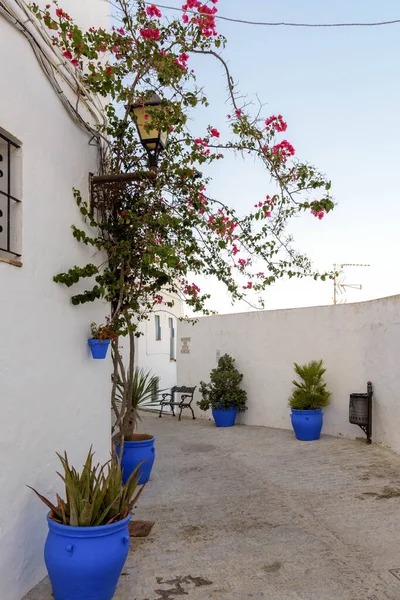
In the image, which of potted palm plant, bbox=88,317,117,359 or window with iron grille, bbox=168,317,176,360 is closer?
potted palm plant, bbox=88,317,117,359

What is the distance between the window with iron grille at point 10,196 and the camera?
3.01 meters

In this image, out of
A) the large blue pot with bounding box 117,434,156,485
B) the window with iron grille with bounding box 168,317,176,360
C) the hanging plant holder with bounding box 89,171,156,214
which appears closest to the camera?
the hanging plant holder with bounding box 89,171,156,214

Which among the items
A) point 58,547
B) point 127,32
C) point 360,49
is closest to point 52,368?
point 58,547

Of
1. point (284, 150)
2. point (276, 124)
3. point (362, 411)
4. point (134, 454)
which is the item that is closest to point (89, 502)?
point (134, 454)

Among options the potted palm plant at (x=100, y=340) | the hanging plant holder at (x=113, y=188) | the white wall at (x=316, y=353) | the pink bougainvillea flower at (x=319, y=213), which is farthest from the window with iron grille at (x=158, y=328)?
the pink bougainvillea flower at (x=319, y=213)

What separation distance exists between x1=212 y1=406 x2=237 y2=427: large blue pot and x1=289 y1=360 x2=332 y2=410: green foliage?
1.71m

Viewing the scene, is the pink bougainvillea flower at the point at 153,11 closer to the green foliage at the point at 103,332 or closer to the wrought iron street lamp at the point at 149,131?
the wrought iron street lamp at the point at 149,131

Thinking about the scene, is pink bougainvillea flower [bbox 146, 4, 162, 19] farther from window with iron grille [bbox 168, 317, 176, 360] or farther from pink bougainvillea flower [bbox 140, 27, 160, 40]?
window with iron grille [bbox 168, 317, 176, 360]

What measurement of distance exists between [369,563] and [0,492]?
2523mm

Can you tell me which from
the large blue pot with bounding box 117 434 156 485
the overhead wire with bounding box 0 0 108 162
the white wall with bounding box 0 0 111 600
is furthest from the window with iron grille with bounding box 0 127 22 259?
the large blue pot with bounding box 117 434 156 485

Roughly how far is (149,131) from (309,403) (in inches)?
211

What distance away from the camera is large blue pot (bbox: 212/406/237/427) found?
9.54m

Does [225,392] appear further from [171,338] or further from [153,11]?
[171,338]

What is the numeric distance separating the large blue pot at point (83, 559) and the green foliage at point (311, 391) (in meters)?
5.51
